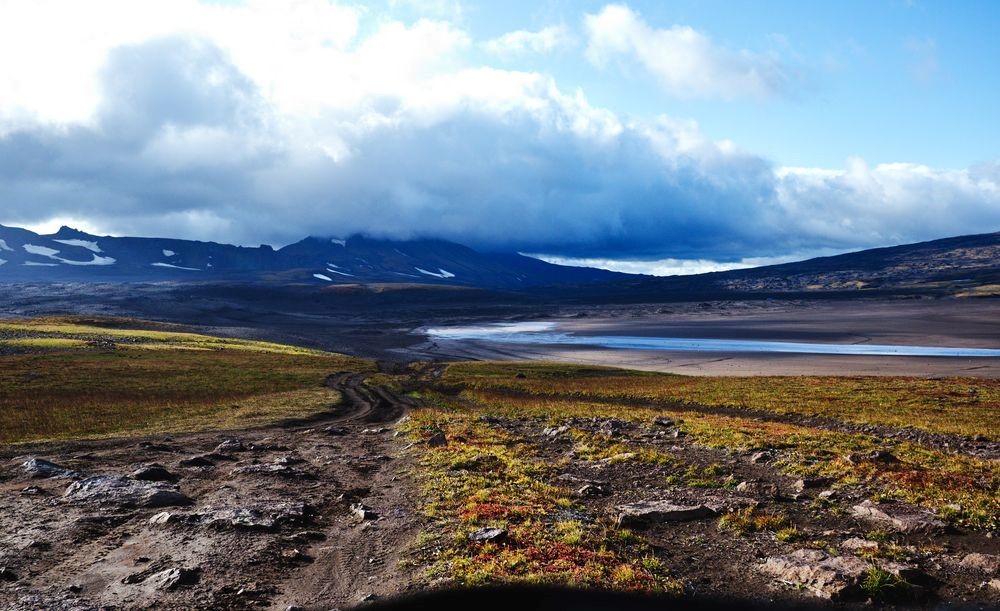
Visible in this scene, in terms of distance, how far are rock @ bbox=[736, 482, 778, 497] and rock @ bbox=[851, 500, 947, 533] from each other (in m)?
2.02

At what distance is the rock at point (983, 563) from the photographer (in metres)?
10.8

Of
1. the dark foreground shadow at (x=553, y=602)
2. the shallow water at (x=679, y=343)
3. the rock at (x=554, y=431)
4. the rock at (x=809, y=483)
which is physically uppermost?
the dark foreground shadow at (x=553, y=602)

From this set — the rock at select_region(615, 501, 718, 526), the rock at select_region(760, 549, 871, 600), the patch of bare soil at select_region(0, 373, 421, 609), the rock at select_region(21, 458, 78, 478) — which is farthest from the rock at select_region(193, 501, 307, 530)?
the rock at select_region(760, 549, 871, 600)

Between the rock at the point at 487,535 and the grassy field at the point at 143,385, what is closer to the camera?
the rock at the point at 487,535

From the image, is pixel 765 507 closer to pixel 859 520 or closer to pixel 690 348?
pixel 859 520

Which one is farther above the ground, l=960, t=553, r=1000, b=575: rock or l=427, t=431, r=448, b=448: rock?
l=960, t=553, r=1000, b=575: rock

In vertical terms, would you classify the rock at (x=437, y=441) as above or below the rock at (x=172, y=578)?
below

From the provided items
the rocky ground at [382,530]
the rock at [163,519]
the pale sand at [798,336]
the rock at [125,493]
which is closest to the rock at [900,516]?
the rocky ground at [382,530]

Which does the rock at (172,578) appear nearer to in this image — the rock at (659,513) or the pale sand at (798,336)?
the rock at (659,513)

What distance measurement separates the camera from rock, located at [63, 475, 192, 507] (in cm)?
1468

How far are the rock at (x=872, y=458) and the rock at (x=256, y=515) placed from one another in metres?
16.7

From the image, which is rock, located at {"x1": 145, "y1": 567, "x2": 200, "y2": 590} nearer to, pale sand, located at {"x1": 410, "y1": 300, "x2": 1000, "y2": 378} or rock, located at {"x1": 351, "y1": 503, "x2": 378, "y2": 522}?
rock, located at {"x1": 351, "y1": 503, "x2": 378, "y2": 522}

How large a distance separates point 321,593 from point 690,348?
95.8 metres

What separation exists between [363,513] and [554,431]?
13988mm
